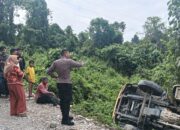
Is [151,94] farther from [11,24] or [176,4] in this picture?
[11,24]

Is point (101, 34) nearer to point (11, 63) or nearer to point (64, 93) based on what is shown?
point (11, 63)

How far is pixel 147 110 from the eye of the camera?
7.75 metres

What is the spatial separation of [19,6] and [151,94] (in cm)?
3695

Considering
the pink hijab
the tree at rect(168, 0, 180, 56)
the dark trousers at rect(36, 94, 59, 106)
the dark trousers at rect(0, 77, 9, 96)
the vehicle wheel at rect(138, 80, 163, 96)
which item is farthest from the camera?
the tree at rect(168, 0, 180, 56)

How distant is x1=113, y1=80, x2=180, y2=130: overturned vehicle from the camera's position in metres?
7.59

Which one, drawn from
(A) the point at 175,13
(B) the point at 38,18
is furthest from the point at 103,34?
(A) the point at 175,13

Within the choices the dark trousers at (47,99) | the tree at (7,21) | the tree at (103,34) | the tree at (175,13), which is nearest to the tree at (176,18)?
the tree at (175,13)

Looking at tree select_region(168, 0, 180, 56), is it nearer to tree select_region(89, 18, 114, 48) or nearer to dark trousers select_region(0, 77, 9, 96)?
dark trousers select_region(0, 77, 9, 96)

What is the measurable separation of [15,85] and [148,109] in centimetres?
321

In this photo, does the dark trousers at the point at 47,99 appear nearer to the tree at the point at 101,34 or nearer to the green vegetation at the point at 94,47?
the green vegetation at the point at 94,47

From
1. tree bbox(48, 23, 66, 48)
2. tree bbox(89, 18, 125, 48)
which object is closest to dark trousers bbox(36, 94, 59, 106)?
tree bbox(48, 23, 66, 48)

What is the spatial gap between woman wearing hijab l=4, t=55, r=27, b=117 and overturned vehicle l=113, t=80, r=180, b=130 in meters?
2.26

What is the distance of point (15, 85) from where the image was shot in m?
9.29

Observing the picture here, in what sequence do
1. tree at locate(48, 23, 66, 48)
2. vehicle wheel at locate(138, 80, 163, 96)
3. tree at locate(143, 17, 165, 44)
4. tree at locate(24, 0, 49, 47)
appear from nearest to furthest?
vehicle wheel at locate(138, 80, 163, 96) < tree at locate(24, 0, 49, 47) < tree at locate(48, 23, 66, 48) < tree at locate(143, 17, 165, 44)
